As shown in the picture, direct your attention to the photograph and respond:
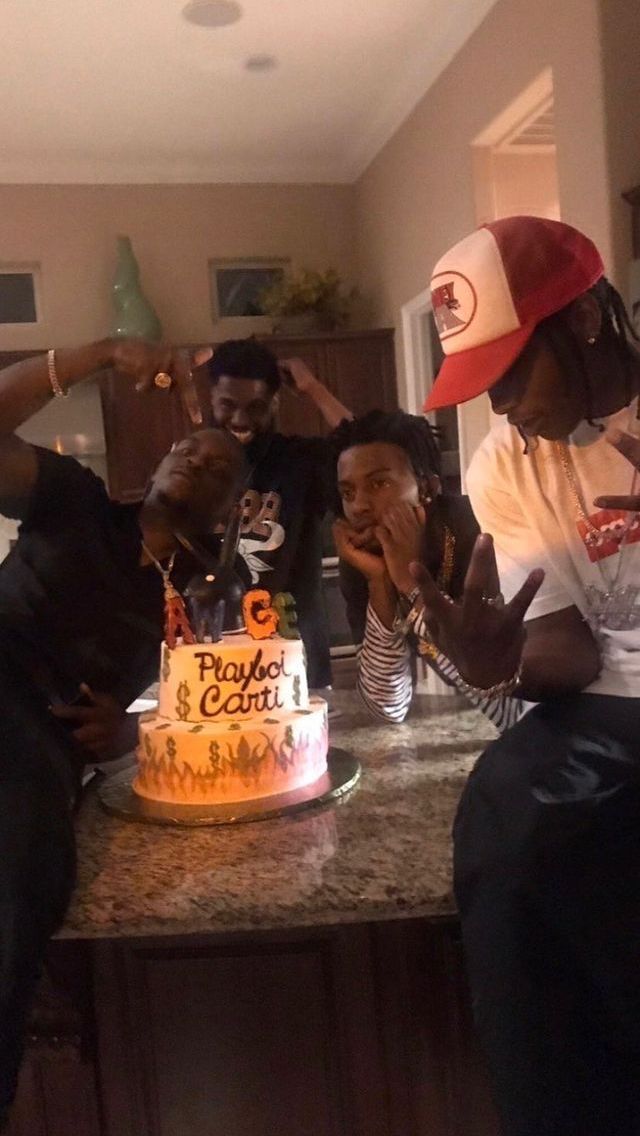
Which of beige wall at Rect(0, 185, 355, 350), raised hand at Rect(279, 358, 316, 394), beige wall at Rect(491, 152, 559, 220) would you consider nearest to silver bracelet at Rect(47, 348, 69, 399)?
raised hand at Rect(279, 358, 316, 394)

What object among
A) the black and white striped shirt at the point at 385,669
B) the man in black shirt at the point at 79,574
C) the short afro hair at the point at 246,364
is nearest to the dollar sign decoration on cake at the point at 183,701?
the man in black shirt at the point at 79,574

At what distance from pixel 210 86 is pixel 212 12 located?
50 centimetres

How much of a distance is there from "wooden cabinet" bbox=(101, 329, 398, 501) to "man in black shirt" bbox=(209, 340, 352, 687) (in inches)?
73.0

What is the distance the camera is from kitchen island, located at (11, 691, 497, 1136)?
1.03 metres

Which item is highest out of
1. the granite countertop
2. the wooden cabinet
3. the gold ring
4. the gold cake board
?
the wooden cabinet

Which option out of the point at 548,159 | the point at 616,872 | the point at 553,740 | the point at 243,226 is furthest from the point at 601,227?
the point at 243,226

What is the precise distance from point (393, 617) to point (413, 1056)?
628 millimetres

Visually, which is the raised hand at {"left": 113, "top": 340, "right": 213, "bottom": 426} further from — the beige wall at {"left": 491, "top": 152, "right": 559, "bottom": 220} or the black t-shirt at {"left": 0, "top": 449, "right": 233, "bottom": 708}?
the beige wall at {"left": 491, "top": 152, "right": 559, "bottom": 220}

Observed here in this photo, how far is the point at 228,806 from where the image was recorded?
3.79 ft

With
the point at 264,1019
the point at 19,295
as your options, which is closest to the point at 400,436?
the point at 264,1019

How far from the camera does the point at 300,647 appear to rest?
4.12ft

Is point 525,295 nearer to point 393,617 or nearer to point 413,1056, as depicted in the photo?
point 393,617

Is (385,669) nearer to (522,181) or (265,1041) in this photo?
(265,1041)

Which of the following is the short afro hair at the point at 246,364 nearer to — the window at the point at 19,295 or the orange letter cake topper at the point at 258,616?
the orange letter cake topper at the point at 258,616
